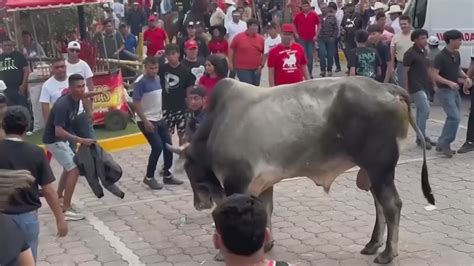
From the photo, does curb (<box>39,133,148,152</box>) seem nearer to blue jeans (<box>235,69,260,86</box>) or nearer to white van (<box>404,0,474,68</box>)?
blue jeans (<box>235,69,260,86</box>)

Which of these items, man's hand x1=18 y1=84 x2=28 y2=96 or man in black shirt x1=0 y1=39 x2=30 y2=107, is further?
man's hand x1=18 y1=84 x2=28 y2=96

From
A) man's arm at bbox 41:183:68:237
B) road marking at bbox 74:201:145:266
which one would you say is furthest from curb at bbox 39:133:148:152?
man's arm at bbox 41:183:68:237

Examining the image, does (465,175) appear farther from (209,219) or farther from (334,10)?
(334,10)

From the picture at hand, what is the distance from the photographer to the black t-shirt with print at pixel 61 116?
852 centimetres

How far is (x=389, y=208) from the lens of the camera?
6848 millimetres

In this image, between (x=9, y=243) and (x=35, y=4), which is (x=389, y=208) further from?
(x=35, y=4)

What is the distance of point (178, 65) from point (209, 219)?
2.51 metres

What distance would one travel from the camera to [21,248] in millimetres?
4566

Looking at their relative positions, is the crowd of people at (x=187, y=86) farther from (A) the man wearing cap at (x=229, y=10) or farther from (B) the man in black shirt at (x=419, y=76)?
(A) the man wearing cap at (x=229, y=10)

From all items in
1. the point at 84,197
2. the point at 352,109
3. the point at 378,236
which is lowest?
the point at 84,197

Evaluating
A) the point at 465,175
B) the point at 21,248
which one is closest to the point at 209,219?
the point at 465,175

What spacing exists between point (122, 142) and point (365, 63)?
13.2ft

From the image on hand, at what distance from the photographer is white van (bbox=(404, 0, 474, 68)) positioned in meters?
15.3

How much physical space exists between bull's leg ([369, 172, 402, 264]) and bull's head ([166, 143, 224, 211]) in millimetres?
1441
